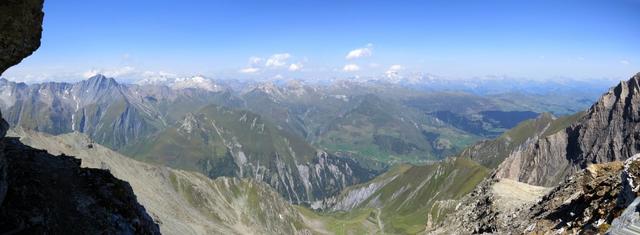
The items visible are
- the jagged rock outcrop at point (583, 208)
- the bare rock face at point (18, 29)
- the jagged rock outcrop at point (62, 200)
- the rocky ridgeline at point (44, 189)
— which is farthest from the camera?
the jagged rock outcrop at point (62, 200)

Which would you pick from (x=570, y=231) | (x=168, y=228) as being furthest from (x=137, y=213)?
(x=168, y=228)

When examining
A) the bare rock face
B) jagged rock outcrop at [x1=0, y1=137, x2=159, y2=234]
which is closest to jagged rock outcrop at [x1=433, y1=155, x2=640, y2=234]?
jagged rock outcrop at [x1=0, y1=137, x2=159, y2=234]

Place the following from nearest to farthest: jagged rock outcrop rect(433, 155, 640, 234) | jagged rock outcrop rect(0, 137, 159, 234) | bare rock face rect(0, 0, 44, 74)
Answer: bare rock face rect(0, 0, 44, 74)
jagged rock outcrop rect(433, 155, 640, 234)
jagged rock outcrop rect(0, 137, 159, 234)

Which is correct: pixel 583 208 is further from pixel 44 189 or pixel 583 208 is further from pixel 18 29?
pixel 18 29

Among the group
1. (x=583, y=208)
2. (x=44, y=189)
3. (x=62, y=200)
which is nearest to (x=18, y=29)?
(x=44, y=189)

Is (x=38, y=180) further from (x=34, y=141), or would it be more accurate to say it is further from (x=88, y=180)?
(x=34, y=141)

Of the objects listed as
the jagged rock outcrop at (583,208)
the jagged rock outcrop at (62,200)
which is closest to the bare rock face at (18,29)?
the jagged rock outcrop at (62,200)

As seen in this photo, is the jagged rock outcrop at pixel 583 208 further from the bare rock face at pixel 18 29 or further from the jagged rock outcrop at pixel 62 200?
the bare rock face at pixel 18 29

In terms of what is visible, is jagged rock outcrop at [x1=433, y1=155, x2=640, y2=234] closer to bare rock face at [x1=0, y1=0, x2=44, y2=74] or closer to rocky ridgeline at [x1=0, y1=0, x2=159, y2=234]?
rocky ridgeline at [x1=0, y1=0, x2=159, y2=234]

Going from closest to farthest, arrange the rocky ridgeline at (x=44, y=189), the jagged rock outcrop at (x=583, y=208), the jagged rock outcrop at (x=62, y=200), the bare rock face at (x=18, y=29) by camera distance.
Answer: the bare rock face at (x=18, y=29) → the jagged rock outcrop at (x=583, y=208) → the rocky ridgeline at (x=44, y=189) → the jagged rock outcrop at (x=62, y=200)
